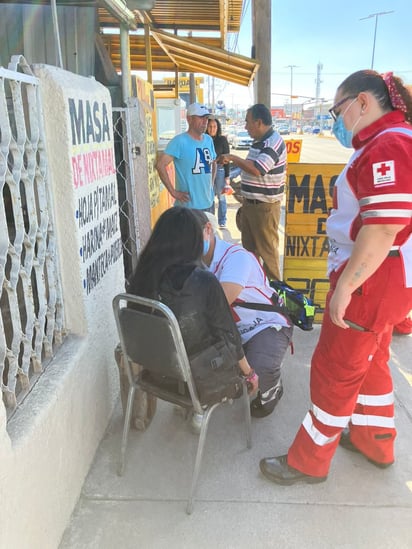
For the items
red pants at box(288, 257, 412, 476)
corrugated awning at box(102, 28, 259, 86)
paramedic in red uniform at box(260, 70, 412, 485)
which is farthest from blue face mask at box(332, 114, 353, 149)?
corrugated awning at box(102, 28, 259, 86)

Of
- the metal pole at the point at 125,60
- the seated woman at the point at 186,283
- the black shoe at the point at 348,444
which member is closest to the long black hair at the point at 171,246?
the seated woman at the point at 186,283

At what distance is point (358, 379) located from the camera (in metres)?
2.06

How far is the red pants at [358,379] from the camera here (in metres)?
1.86

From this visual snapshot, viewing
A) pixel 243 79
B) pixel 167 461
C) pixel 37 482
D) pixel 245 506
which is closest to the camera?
pixel 37 482

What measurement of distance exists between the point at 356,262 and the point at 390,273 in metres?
0.19

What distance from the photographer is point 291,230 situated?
13.4 ft

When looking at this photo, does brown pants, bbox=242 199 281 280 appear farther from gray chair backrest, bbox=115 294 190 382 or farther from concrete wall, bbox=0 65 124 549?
gray chair backrest, bbox=115 294 190 382

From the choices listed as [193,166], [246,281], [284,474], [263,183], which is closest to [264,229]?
[263,183]

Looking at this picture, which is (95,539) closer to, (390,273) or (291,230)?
(390,273)

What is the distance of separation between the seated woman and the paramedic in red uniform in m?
0.50

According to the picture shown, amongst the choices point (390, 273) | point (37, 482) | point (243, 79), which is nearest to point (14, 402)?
point (37, 482)

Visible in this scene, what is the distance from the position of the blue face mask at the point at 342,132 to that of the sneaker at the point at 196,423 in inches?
63.2

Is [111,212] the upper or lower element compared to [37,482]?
upper

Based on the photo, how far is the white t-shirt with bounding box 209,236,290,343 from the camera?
2.44 m
